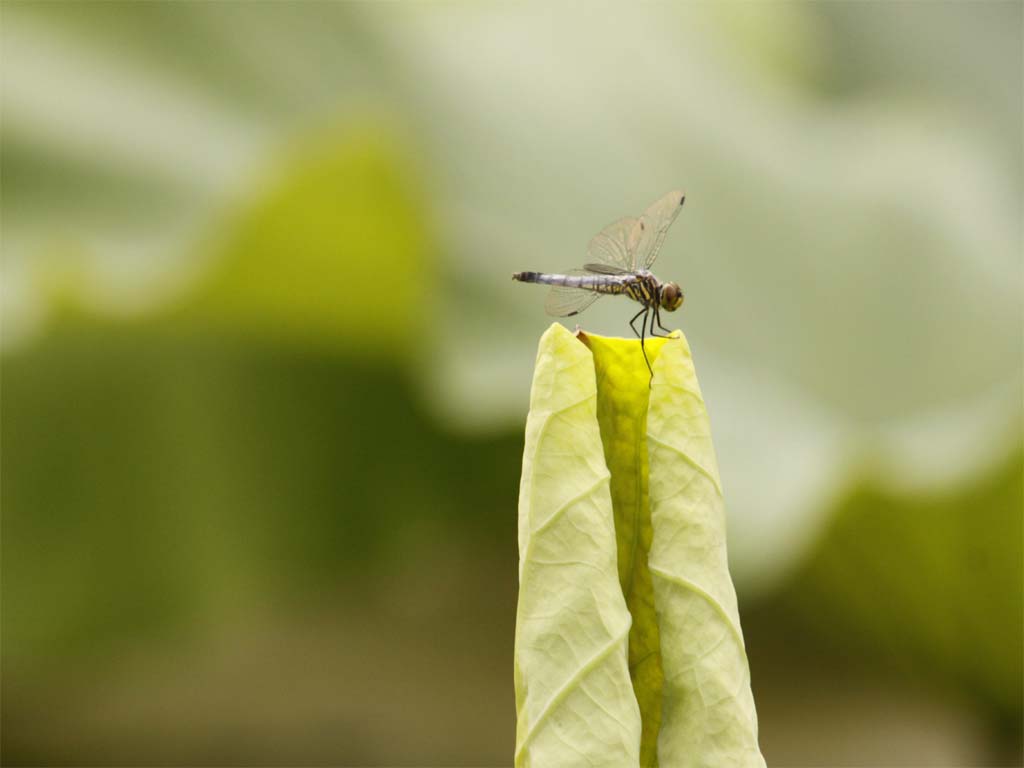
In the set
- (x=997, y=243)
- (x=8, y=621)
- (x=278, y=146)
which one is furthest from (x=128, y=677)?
(x=997, y=243)

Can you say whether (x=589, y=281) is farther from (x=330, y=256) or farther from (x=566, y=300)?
(x=330, y=256)

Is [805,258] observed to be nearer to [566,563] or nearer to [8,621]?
[8,621]

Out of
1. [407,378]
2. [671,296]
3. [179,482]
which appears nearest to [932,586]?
[407,378]

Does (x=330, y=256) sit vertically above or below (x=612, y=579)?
above

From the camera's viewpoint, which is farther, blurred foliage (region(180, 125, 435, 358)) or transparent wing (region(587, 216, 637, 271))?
blurred foliage (region(180, 125, 435, 358))

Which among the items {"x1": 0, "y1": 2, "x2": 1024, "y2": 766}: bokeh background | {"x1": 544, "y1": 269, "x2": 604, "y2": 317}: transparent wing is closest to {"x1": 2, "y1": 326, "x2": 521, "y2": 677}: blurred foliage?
{"x1": 0, "y1": 2, "x2": 1024, "y2": 766}: bokeh background

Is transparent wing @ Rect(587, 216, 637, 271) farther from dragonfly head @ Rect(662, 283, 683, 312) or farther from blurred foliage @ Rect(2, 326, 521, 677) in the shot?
blurred foliage @ Rect(2, 326, 521, 677)

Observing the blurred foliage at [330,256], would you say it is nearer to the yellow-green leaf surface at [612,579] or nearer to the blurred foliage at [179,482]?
the blurred foliage at [179,482]

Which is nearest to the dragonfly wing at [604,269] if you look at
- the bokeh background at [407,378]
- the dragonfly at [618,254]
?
the dragonfly at [618,254]
